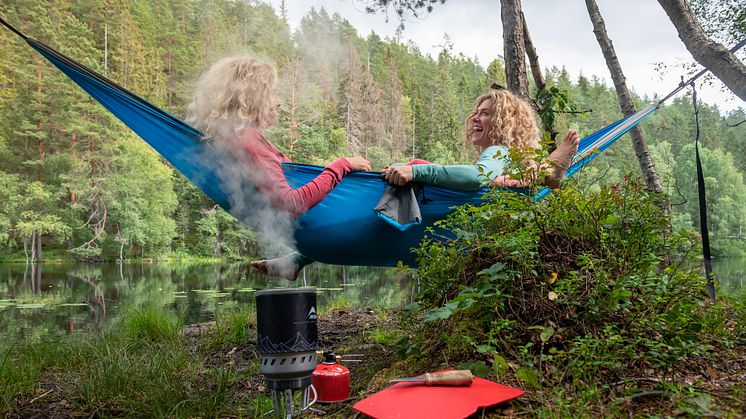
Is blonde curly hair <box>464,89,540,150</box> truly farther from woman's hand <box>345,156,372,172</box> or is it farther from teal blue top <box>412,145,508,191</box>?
woman's hand <box>345,156,372,172</box>

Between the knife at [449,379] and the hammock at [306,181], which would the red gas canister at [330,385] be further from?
the hammock at [306,181]

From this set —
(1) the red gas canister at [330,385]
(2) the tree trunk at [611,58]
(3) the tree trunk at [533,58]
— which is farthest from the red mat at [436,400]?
(2) the tree trunk at [611,58]

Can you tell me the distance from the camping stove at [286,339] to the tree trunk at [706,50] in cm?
251

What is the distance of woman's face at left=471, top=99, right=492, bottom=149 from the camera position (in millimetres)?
2545

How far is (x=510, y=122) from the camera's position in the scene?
2.49m

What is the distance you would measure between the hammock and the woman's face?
19.9 inches

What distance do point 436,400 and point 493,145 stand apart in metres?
1.57

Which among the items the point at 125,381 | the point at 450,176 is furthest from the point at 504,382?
the point at 125,381

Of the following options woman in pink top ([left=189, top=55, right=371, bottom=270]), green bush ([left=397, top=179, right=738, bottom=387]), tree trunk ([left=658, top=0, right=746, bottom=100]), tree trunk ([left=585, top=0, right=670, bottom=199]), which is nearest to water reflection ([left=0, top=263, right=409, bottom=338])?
woman in pink top ([left=189, top=55, right=371, bottom=270])

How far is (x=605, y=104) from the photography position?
37656 millimetres

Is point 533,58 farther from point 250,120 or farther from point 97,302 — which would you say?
point 97,302

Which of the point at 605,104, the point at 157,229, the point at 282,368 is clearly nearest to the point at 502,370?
the point at 282,368

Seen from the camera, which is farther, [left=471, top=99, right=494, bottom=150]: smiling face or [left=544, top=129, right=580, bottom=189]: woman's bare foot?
[left=471, top=99, right=494, bottom=150]: smiling face

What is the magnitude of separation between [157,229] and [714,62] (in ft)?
63.5
